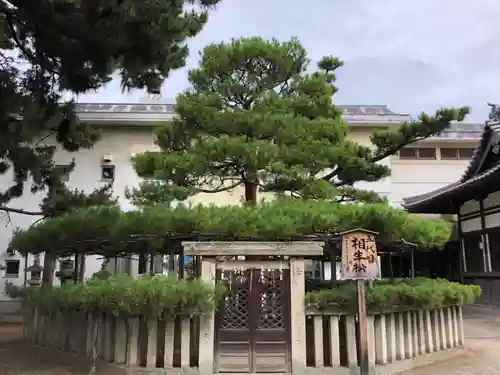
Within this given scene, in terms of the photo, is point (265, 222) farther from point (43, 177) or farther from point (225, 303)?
point (43, 177)

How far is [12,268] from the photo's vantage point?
15.9 metres

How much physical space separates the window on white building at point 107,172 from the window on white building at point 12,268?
13.2ft

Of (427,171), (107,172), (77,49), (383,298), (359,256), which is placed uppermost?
(427,171)

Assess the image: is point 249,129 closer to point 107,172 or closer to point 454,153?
point 107,172

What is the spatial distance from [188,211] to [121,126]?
1180cm

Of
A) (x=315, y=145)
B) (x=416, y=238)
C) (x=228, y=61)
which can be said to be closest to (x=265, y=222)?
(x=416, y=238)

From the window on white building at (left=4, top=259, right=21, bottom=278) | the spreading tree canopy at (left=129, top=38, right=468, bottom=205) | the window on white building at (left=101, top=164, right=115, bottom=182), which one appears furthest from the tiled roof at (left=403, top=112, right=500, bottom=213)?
the window on white building at (left=4, top=259, right=21, bottom=278)

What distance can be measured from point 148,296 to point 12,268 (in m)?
12.4

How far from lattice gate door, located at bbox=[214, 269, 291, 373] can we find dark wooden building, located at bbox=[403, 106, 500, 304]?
28.0 ft

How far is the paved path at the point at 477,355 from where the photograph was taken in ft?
21.5

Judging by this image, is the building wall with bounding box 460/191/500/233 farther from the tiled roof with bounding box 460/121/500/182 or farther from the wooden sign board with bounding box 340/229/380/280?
the wooden sign board with bounding box 340/229/380/280

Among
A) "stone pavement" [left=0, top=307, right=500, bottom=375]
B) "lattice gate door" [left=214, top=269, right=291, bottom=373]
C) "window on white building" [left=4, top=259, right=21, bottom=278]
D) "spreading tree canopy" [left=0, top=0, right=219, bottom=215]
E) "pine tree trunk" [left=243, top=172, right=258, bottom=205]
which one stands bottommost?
"stone pavement" [left=0, top=307, right=500, bottom=375]

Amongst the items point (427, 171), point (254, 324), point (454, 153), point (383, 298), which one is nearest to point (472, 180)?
point (427, 171)

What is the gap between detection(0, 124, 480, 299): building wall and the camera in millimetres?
16250
